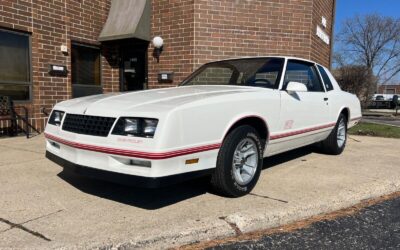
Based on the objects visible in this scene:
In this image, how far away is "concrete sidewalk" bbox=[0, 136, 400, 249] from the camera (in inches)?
121

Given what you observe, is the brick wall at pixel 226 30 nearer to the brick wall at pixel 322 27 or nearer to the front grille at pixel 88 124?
the brick wall at pixel 322 27

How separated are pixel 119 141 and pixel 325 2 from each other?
10.6 m

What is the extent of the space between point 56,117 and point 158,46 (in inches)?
230

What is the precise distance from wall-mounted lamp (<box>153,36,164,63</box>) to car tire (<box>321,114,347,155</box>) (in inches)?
195

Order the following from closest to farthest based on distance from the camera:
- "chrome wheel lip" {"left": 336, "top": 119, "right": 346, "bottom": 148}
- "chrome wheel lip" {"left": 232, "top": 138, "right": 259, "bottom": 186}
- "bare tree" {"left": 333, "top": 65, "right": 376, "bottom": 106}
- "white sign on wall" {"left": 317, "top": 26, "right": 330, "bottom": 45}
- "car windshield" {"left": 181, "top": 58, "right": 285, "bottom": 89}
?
"chrome wheel lip" {"left": 232, "top": 138, "right": 259, "bottom": 186} → "car windshield" {"left": 181, "top": 58, "right": 285, "bottom": 89} → "chrome wheel lip" {"left": 336, "top": 119, "right": 346, "bottom": 148} → "white sign on wall" {"left": 317, "top": 26, "right": 330, "bottom": 45} → "bare tree" {"left": 333, "top": 65, "right": 376, "bottom": 106}

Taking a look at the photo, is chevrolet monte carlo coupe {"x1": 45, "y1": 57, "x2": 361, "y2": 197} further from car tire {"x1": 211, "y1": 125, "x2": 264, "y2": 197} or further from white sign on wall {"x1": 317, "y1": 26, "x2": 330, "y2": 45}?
white sign on wall {"x1": 317, "y1": 26, "x2": 330, "y2": 45}

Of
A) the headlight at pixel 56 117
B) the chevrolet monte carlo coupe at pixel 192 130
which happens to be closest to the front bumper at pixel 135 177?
the chevrolet monte carlo coupe at pixel 192 130

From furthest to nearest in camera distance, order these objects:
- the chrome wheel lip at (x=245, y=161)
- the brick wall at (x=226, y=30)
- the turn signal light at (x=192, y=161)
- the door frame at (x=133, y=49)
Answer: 1. the door frame at (x=133, y=49)
2. the brick wall at (x=226, y=30)
3. the chrome wheel lip at (x=245, y=161)
4. the turn signal light at (x=192, y=161)

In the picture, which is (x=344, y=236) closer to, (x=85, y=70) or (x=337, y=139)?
(x=337, y=139)

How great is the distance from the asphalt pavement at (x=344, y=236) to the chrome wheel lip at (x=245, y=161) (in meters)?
0.84

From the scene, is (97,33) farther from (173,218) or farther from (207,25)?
(173,218)

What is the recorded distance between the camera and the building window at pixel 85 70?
9.69 metres

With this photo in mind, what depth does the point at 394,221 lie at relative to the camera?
12.2ft

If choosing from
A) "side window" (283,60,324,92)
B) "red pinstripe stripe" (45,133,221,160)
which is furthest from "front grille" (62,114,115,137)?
"side window" (283,60,324,92)
